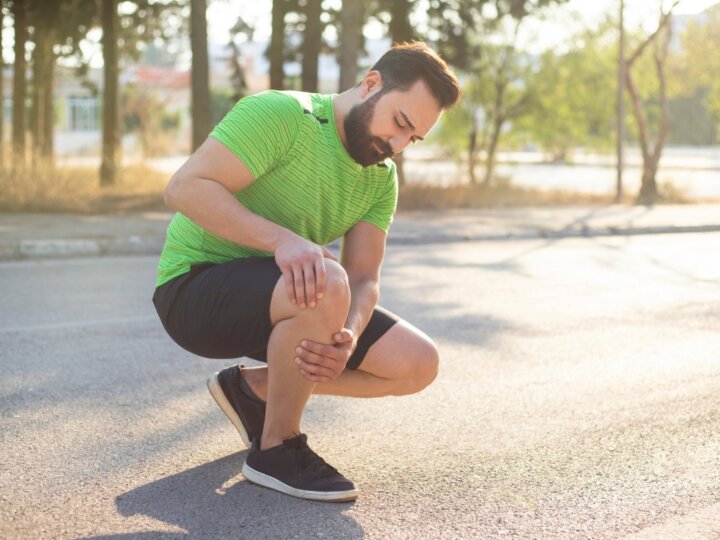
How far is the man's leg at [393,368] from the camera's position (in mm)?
3754

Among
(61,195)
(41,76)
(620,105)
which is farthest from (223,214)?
(41,76)

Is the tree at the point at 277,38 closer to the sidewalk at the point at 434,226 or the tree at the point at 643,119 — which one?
the sidewalk at the point at 434,226

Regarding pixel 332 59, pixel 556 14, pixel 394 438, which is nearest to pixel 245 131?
pixel 394 438

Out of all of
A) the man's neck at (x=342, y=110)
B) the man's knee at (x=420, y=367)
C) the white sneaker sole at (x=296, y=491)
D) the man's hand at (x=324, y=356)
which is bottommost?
the white sneaker sole at (x=296, y=491)

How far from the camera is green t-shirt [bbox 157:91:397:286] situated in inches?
135

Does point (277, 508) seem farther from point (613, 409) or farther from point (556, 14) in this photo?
point (556, 14)

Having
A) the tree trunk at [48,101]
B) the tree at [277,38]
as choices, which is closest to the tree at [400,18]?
the tree at [277,38]

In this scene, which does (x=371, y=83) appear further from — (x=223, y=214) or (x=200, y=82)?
(x=200, y=82)

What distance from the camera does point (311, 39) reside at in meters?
18.1

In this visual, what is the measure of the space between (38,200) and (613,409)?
11.9 metres

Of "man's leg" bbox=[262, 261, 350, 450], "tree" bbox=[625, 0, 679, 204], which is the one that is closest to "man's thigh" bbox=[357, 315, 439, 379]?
"man's leg" bbox=[262, 261, 350, 450]

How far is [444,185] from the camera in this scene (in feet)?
69.2

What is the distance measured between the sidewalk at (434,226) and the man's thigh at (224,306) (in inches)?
292

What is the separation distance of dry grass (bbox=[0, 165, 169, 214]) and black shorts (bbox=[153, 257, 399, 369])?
11727 millimetres
